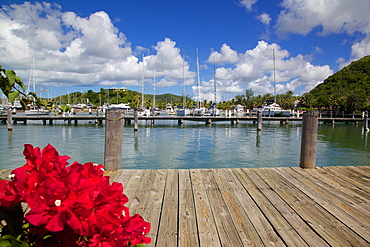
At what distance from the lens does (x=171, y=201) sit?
307cm

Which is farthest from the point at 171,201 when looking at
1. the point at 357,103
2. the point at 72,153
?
the point at 357,103

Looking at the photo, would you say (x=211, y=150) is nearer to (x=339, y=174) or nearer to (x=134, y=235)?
(x=339, y=174)

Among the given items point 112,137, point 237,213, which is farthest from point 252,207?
point 112,137

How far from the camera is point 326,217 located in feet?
8.95

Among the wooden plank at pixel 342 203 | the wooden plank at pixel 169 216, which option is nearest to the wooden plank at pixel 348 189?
the wooden plank at pixel 342 203

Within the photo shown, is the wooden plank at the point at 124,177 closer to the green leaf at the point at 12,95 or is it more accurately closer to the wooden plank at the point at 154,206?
the wooden plank at the point at 154,206

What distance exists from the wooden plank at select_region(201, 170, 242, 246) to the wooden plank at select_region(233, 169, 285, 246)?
226mm

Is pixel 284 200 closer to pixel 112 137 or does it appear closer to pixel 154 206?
pixel 154 206

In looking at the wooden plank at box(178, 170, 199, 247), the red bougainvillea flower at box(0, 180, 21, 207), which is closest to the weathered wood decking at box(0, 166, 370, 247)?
the wooden plank at box(178, 170, 199, 247)

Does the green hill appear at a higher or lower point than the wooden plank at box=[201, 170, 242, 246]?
higher

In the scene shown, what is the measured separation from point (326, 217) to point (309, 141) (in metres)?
2.04

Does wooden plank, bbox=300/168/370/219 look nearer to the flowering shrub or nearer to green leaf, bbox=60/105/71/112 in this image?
the flowering shrub

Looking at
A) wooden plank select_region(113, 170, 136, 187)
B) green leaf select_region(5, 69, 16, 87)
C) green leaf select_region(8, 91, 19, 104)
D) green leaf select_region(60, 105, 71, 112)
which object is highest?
green leaf select_region(5, 69, 16, 87)

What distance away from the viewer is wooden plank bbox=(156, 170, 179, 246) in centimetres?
228
